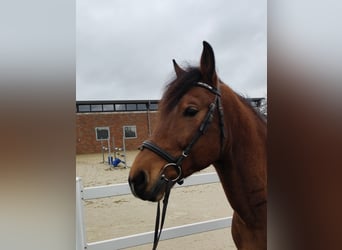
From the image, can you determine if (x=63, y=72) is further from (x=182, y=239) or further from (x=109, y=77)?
(x=182, y=239)

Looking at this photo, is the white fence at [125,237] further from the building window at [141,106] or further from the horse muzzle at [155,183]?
the building window at [141,106]

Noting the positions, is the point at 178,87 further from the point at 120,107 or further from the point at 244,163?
the point at 244,163

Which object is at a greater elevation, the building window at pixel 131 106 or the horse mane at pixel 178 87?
the horse mane at pixel 178 87

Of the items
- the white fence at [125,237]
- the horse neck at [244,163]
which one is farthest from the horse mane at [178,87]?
the white fence at [125,237]

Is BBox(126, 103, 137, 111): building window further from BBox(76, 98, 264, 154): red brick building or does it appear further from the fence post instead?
the fence post

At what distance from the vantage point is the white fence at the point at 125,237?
2.40 ft

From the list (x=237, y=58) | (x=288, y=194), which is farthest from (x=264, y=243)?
(x=237, y=58)

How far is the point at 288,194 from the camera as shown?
82 centimetres

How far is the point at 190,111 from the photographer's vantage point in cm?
72

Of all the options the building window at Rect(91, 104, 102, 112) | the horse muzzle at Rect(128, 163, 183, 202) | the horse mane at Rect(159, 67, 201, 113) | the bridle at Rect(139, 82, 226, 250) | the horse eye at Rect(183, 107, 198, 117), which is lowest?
the horse muzzle at Rect(128, 163, 183, 202)

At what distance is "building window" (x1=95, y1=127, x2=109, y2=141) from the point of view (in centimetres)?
67

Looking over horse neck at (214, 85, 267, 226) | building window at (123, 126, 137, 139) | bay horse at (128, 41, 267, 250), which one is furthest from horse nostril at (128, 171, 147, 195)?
horse neck at (214, 85, 267, 226)

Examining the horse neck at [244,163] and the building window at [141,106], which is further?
the horse neck at [244,163]

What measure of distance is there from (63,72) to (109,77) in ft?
0.47
